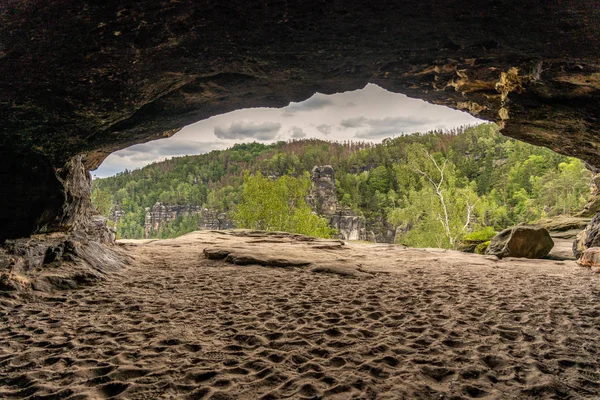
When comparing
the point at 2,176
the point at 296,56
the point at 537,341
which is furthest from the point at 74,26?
the point at 537,341

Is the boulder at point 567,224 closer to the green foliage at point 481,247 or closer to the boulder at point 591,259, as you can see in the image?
the green foliage at point 481,247

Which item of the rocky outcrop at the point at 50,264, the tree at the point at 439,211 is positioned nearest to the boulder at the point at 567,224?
the tree at the point at 439,211

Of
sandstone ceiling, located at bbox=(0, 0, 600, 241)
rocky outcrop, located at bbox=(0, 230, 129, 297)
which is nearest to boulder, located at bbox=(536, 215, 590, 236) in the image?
sandstone ceiling, located at bbox=(0, 0, 600, 241)

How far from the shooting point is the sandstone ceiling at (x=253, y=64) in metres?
5.99

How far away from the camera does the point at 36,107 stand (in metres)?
7.86

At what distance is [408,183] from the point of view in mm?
74438

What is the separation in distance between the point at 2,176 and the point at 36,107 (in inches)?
116

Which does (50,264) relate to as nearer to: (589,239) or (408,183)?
(589,239)

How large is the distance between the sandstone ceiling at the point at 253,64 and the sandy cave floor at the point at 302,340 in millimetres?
4466

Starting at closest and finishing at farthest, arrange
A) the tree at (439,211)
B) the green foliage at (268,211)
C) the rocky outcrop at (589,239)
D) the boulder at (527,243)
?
1. the rocky outcrop at (589,239)
2. the boulder at (527,243)
3. the tree at (439,211)
4. the green foliage at (268,211)

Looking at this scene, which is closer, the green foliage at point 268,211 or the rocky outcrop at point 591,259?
the rocky outcrop at point 591,259

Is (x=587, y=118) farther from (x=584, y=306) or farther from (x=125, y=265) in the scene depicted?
(x=125, y=265)

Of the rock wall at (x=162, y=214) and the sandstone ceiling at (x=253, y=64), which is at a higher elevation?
the sandstone ceiling at (x=253, y=64)

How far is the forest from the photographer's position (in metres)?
38.0
